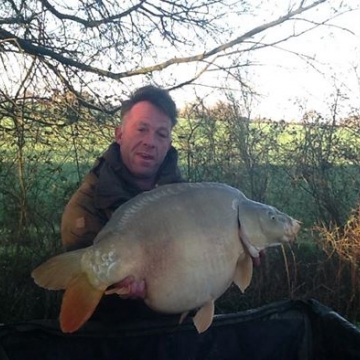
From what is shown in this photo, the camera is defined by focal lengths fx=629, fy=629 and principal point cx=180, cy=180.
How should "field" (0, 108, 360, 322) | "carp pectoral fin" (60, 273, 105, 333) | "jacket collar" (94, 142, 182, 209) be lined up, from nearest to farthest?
"carp pectoral fin" (60, 273, 105, 333), "jacket collar" (94, 142, 182, 209), "field" (0, 108, 360, 322)

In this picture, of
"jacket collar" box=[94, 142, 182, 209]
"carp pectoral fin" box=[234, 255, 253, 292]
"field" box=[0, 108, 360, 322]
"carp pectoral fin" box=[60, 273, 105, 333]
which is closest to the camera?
"carp pectoral fin" box=[60, 273, 105, 333]

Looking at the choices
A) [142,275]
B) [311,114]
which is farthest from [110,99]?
[142,275]

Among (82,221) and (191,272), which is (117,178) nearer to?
(82,221)

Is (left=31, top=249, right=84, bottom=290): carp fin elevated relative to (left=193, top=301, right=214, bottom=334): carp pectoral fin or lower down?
elevated

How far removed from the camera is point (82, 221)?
5.88 feet

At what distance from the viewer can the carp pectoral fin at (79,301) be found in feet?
A: 4.56

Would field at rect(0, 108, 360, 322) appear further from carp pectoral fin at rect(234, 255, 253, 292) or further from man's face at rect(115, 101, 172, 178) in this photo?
carp pectoral fin at rect(234, 255, 253, 292)

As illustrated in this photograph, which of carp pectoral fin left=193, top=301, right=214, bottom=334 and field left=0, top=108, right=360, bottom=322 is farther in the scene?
field left=0, top=108, right=360, bottom=322

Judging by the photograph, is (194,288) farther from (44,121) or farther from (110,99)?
(110,99)

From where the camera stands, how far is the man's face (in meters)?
1.80

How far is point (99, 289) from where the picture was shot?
1399 mm

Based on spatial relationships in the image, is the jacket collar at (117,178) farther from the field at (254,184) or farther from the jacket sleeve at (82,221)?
the field at (254,184)

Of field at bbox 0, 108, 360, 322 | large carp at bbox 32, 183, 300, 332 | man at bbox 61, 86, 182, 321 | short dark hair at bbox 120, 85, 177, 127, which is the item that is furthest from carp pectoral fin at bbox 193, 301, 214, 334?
field at bbox 0, 108, 360, 322

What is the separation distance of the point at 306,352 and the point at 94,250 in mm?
1047
